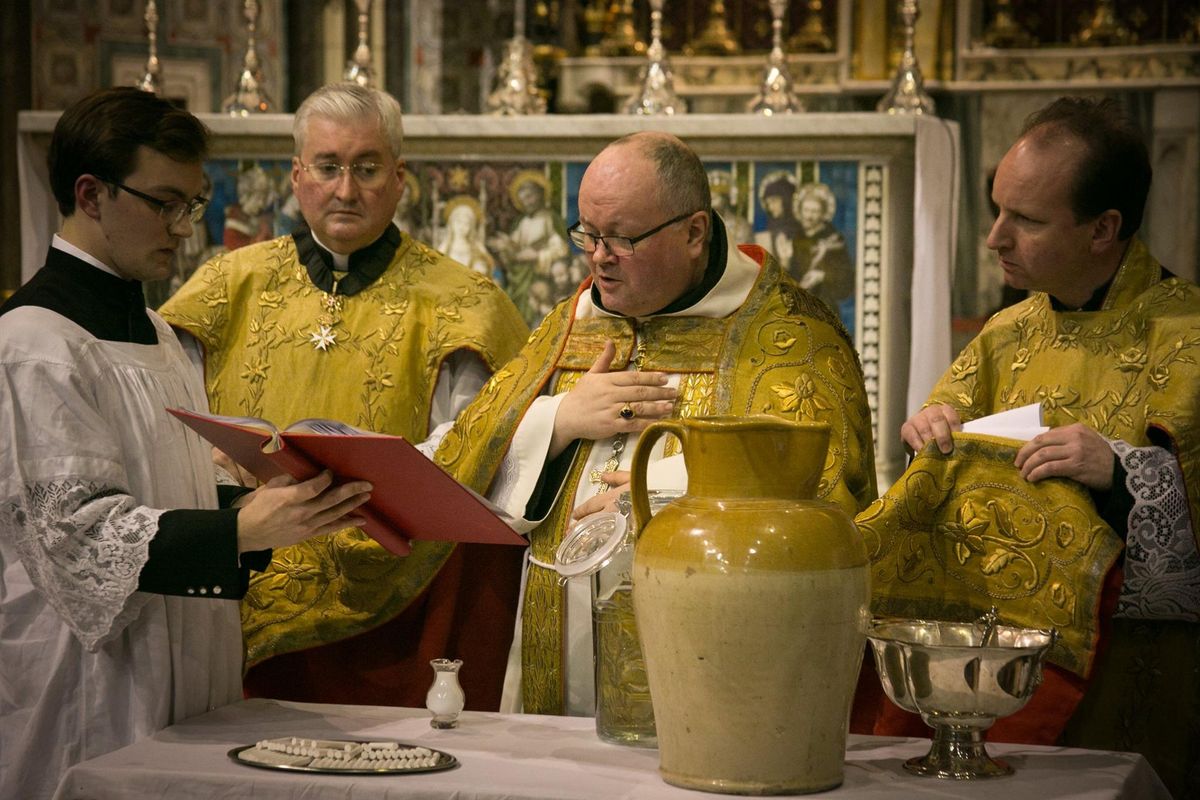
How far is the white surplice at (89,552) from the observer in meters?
2.90

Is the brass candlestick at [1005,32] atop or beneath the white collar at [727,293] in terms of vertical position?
atop

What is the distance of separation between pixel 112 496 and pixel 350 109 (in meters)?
1.86

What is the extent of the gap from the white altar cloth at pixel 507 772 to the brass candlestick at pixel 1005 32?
6.98m

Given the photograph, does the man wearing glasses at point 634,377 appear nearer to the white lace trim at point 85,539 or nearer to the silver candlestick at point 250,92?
the white lace trim at point 85,539

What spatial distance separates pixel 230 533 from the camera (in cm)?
292

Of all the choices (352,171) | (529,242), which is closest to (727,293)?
(352,171)

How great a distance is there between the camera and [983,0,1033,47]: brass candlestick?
916 cm

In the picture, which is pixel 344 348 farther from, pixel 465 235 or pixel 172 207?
pixel 172 207

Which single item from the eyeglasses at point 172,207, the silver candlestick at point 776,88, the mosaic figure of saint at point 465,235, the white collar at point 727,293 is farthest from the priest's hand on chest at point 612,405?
the silver candlestick at point 776,88

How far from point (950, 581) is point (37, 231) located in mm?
3771

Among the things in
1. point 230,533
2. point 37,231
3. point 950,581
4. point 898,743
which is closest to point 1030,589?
point 950,581

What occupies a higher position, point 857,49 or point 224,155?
point 857,49

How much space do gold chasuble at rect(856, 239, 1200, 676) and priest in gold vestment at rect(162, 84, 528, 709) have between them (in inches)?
46.2

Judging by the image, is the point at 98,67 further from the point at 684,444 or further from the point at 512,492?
the point at 684,444
